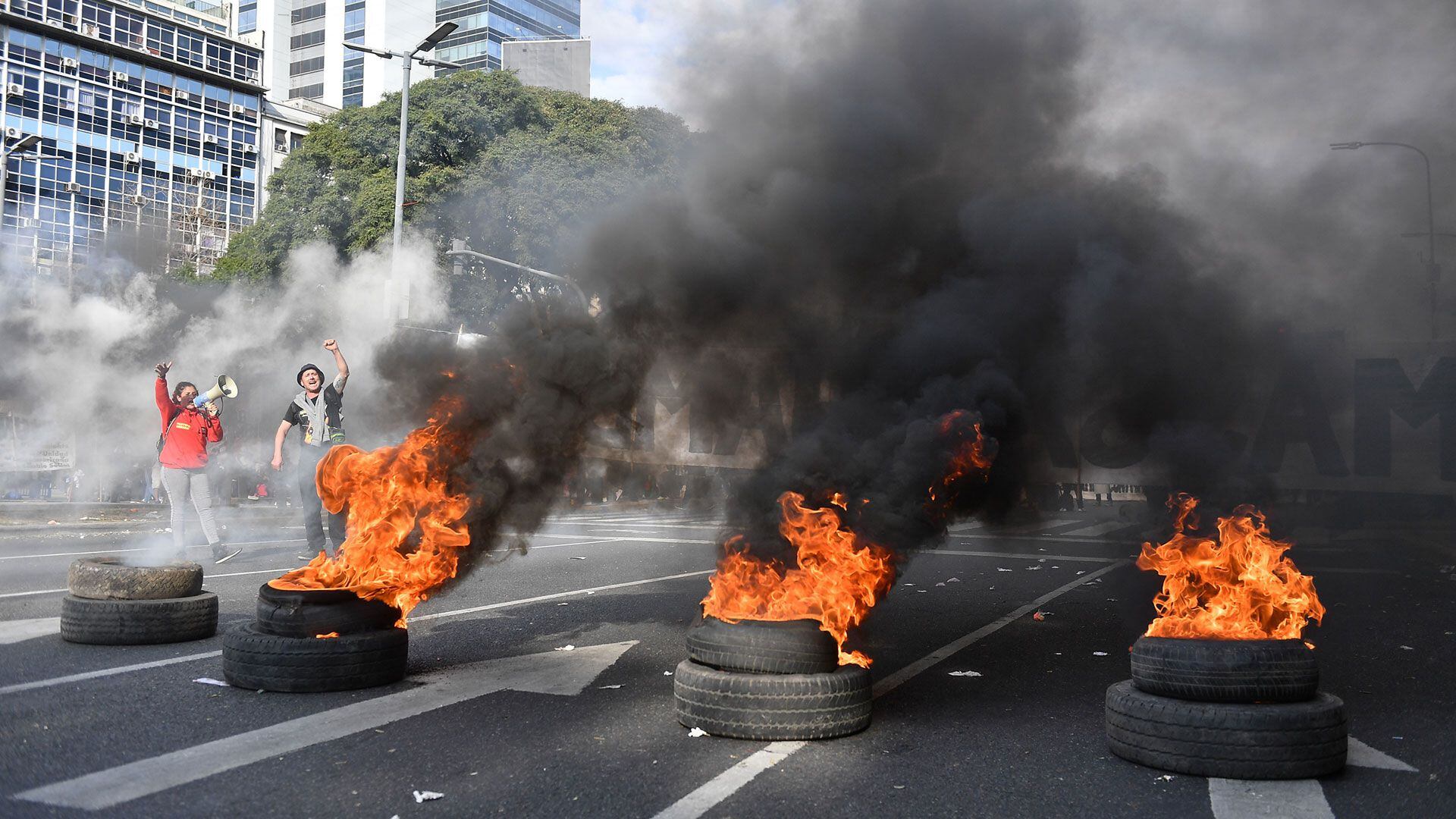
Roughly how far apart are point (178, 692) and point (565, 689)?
1.94 m

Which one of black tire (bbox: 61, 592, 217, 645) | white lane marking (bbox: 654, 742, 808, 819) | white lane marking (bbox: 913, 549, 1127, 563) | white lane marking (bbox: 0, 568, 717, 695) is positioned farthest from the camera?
white lane marking (bbox: 913, 549, 1127, 563)

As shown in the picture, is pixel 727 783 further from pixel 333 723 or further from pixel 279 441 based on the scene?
pixel 279 441

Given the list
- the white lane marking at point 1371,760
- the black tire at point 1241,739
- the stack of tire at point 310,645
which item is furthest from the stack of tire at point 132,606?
the white lane marking at point 1371,760

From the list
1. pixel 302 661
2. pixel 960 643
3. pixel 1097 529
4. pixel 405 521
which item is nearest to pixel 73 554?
pixel 405 521

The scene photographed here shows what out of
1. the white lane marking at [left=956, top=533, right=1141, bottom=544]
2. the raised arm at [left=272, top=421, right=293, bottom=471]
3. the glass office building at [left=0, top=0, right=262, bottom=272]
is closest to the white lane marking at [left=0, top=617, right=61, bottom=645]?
the raised arm at [left=272, top=421, right=293, bottom=471]

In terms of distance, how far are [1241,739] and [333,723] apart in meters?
3.90

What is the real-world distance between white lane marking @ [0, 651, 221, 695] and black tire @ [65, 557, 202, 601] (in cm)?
64

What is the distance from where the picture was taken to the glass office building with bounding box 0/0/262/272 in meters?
54.8

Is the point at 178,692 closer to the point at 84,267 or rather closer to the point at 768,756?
the point at 768,756

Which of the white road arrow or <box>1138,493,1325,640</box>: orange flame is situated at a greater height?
<box>1138,493,1325,640</box>: orange flame

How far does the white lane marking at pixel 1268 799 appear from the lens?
369cm

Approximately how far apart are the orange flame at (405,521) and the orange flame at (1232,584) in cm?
372

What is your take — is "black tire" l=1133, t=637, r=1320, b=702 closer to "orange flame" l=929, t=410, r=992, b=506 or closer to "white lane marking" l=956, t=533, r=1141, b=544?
"orange flame" l=929, t=410, r=992, b=506

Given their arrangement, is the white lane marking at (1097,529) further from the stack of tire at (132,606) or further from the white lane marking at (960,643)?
the stack of tire at (132,606)
